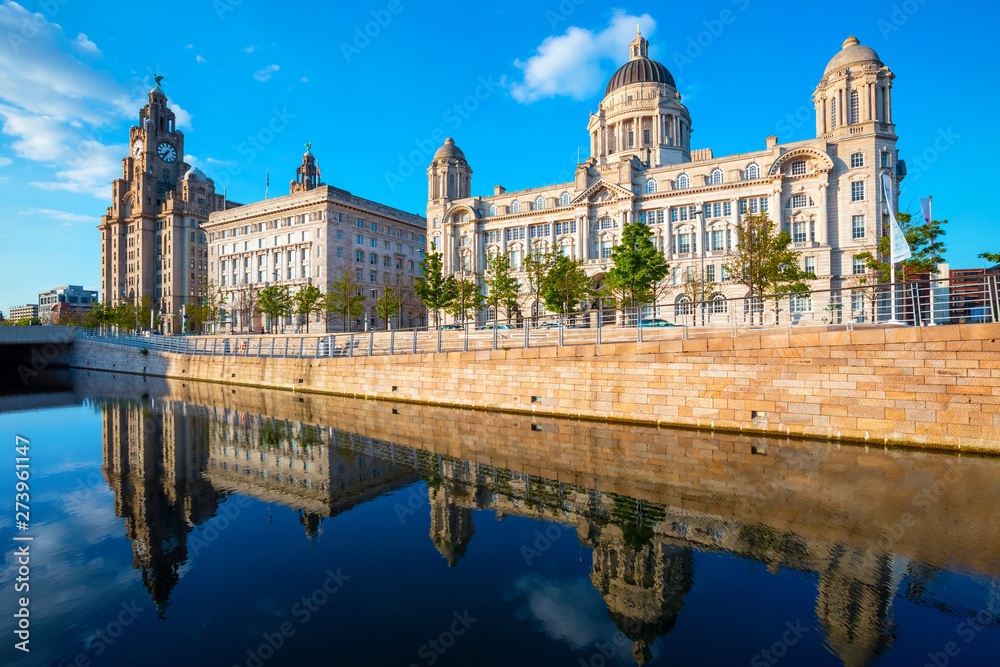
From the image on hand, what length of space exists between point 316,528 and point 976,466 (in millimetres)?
15283

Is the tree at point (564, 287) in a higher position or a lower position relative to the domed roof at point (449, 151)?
lower

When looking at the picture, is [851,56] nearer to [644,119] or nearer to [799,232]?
[799,232]

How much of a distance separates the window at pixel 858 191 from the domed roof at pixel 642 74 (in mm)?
33984

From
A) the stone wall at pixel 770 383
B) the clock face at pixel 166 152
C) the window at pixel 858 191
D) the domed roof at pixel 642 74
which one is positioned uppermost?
the clock face at pixel 166 152

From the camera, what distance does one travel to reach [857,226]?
2082 inches

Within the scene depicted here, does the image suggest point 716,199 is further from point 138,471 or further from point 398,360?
point 138,471

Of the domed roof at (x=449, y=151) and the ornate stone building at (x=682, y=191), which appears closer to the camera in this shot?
the ornate stone building at (x=682, y=191)

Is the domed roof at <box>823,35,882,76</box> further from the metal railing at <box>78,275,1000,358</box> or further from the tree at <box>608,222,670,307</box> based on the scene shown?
the tree at <box>608,222,670,307</box>

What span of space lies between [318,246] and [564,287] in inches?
1845

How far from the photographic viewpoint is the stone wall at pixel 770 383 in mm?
13578

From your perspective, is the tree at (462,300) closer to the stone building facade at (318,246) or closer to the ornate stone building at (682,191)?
the ornate stone building at (682,191)

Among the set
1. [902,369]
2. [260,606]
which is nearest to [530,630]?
[260,606]

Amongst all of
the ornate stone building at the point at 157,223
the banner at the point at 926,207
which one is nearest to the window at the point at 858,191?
the banner at the point at 926,207

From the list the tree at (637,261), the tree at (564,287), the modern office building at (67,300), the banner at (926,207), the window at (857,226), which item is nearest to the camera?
the banner at (926,207)
